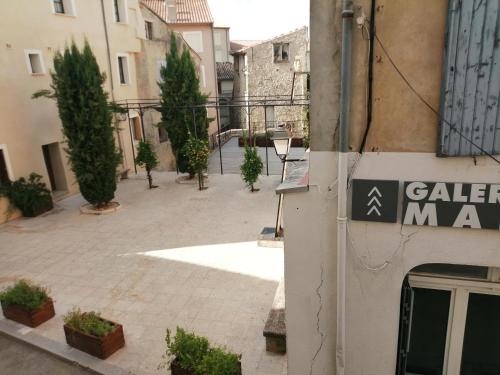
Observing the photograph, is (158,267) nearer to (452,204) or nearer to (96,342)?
(96,342)

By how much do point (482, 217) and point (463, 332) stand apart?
4.23ft

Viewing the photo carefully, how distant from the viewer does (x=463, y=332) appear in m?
3.66

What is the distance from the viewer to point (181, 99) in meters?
15.8

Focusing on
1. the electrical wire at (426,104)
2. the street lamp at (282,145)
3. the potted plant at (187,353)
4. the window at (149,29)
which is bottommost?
the potted plant at (187,353)

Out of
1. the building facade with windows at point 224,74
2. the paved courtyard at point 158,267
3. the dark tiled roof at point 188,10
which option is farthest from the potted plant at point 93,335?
the building facade with windows at point 224,74

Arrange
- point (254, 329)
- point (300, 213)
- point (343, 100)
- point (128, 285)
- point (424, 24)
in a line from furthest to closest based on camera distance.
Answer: point (128, 285) < point (254, 329) < point (300, 213) < point (343, 100) < point (424, 24)

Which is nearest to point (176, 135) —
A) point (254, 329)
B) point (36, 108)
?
point (36, 108)

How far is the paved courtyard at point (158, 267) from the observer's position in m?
6.66

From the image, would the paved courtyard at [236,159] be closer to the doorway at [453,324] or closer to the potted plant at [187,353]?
the potted plant at [187,353]

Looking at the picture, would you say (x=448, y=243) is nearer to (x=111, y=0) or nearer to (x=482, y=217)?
(x=482, y=217)

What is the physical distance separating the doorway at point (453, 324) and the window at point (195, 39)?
1269 inches

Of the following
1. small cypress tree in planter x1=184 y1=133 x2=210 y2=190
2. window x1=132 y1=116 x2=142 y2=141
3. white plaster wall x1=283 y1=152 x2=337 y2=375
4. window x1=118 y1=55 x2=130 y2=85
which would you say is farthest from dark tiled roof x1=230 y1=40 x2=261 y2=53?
white plaster wall x1=283 y1=152 x2=337 y2=375

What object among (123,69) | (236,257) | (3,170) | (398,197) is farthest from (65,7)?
(398,197)

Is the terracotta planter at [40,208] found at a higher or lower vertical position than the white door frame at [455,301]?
lower
